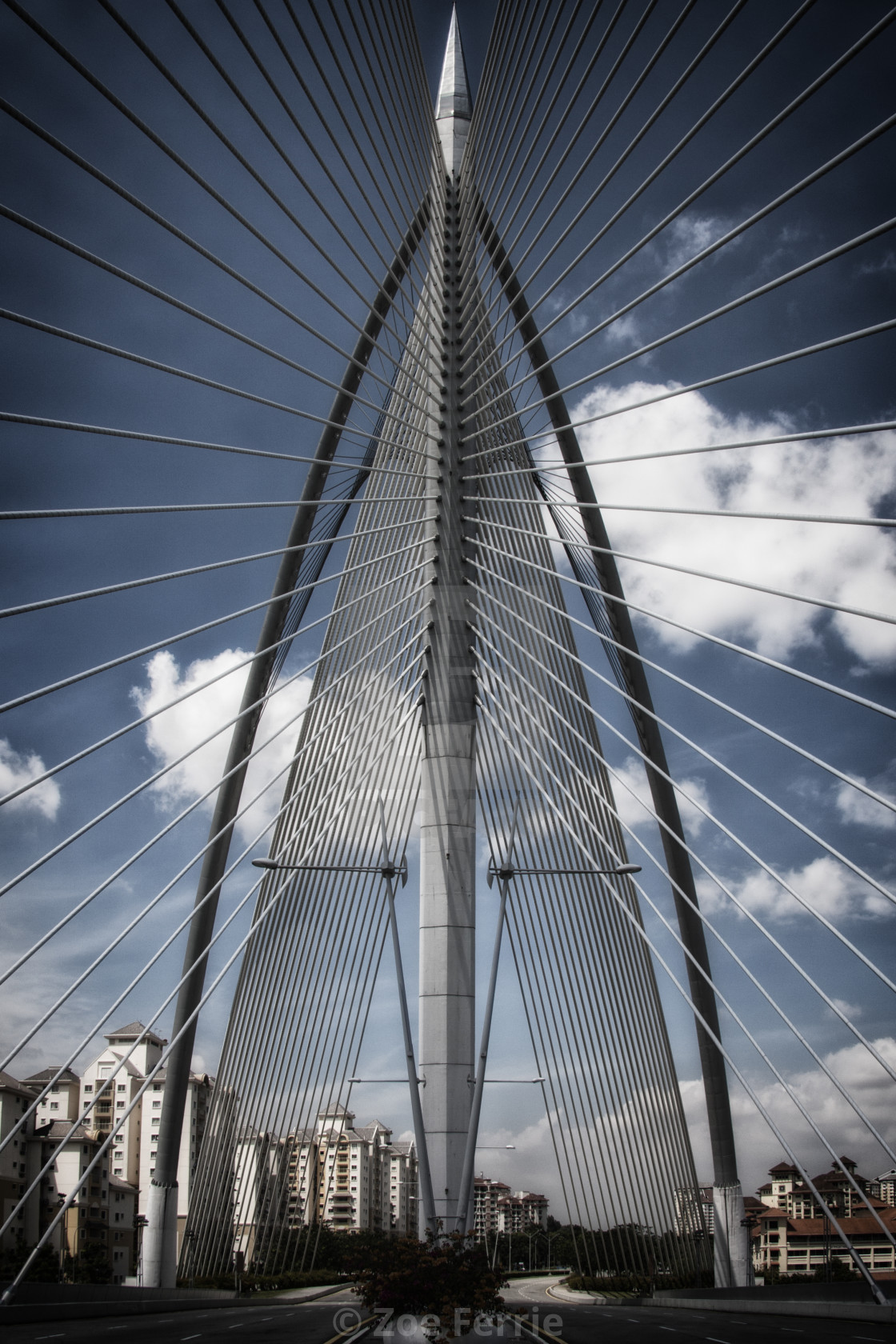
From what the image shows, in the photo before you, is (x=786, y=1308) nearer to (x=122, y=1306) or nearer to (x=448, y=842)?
(x=448, y=842)

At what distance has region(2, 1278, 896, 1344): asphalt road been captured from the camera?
14.5 meters

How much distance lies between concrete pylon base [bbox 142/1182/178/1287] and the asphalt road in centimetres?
173

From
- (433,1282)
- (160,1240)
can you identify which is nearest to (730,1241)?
(160,1240)

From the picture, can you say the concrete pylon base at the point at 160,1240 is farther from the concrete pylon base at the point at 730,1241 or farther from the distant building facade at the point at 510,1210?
the distant building facade at the point at 510,1210

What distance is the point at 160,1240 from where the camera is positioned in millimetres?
24891

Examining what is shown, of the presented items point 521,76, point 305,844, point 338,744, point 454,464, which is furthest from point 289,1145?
point 521,76

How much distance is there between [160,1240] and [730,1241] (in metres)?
12.6

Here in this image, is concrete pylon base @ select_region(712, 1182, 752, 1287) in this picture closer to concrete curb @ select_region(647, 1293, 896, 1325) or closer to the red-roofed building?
concrete curb @ select_region(647, 1293, 896, 1325)

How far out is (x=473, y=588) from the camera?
1755cm

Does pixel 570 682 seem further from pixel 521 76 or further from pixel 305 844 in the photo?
pixel 521 76

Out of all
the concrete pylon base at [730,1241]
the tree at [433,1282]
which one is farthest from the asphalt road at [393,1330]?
the concrete pylon base at [730,1241]

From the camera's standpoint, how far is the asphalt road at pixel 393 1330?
14516 mm

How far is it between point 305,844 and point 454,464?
28.4 ft

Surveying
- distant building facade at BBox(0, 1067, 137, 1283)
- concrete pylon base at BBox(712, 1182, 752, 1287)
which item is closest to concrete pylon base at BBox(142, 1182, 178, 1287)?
concrete pylon base at BBox(712, 1182, 752, 1287)
